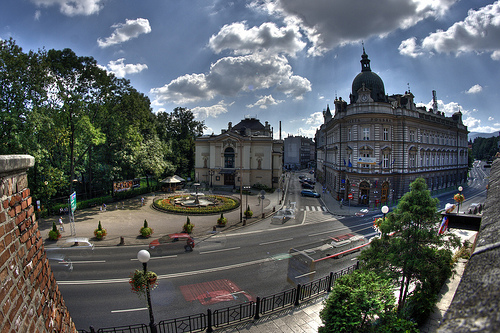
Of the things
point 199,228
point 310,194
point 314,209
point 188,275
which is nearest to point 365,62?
point 310,194

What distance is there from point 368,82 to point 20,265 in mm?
42851

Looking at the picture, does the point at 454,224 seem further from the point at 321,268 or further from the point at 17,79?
the point at 17,79

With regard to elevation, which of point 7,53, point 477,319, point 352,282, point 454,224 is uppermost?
point 7,53

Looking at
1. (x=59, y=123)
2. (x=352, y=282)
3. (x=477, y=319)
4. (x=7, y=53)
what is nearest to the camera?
(x=477, y=319)

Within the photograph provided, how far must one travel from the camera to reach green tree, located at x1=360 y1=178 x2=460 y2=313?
8.45m

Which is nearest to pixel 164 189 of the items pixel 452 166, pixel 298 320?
pixel 298 320

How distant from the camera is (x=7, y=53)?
2188 cm

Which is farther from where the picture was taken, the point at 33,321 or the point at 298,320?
the point at 298,320

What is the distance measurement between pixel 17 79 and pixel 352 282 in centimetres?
3096

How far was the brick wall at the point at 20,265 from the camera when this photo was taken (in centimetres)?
256

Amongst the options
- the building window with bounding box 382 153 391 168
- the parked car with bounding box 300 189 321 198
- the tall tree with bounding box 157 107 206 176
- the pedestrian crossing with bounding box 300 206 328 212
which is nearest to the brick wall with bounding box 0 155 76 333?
the pedestrian crossing with bounding box 300 206 328 212

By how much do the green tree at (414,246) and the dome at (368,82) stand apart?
31681 millimetres

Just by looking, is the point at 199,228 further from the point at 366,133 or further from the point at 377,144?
the point at 377,144

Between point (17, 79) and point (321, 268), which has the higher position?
point (17, 79)
